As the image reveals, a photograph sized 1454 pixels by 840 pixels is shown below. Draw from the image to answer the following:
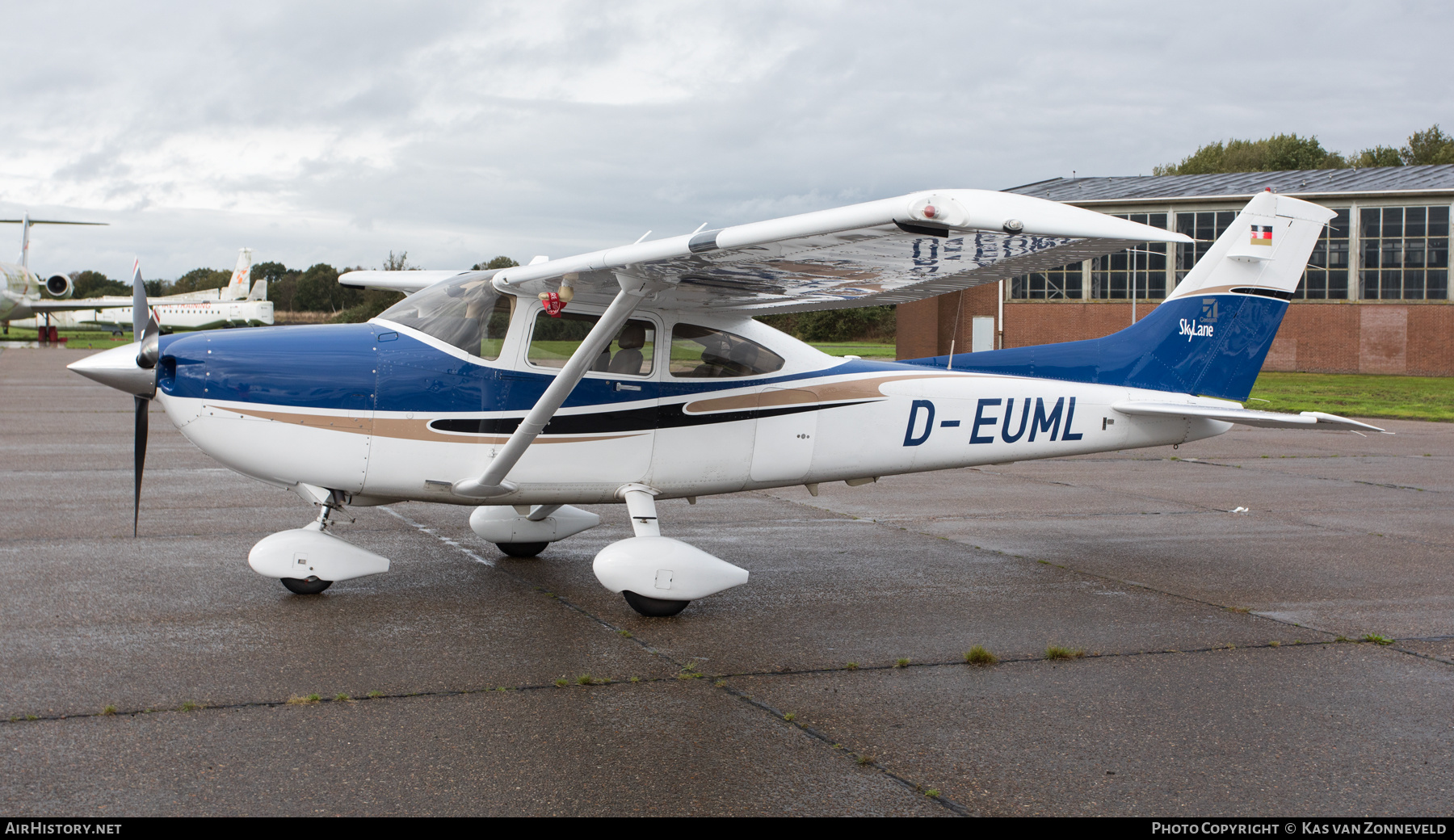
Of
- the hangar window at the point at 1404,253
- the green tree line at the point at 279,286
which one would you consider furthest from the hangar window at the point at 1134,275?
the green tree line at the point at 279,286

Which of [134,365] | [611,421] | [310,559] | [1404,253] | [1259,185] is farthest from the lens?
[1259,185]

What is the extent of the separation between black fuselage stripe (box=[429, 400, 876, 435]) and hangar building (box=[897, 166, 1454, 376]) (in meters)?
36.7

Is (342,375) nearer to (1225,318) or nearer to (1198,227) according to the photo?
(1225,318)

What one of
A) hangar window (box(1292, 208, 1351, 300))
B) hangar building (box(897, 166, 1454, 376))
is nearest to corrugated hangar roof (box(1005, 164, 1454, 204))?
hangar building (box(897, 166, 1454, 376))

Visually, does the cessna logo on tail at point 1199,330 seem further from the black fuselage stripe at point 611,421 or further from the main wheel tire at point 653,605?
A: the main wheel tire at point 653,605

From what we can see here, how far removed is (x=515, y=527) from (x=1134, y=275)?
41500 millimetres

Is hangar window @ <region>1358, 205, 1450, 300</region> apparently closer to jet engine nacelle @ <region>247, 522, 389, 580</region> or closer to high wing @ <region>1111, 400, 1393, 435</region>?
high wing @ <region>1111, 400, 1393, 435</region>

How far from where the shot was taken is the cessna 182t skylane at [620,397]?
595cm

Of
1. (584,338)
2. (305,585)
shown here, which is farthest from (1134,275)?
(305,585)

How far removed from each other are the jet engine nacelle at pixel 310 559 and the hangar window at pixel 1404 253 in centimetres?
4531

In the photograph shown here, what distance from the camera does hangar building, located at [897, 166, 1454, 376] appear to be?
4125 centimetres

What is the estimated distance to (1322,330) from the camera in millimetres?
42562

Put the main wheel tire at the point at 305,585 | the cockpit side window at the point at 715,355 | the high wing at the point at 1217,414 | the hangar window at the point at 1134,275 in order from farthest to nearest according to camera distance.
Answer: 1. the hangar window at the point at 1134,275
2. the high wing at the point at 1217,414
3. the cockpit side window at the point at 715,355
4. the main wheel tire at the point at 305,585

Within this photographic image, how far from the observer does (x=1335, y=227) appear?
134 feet
